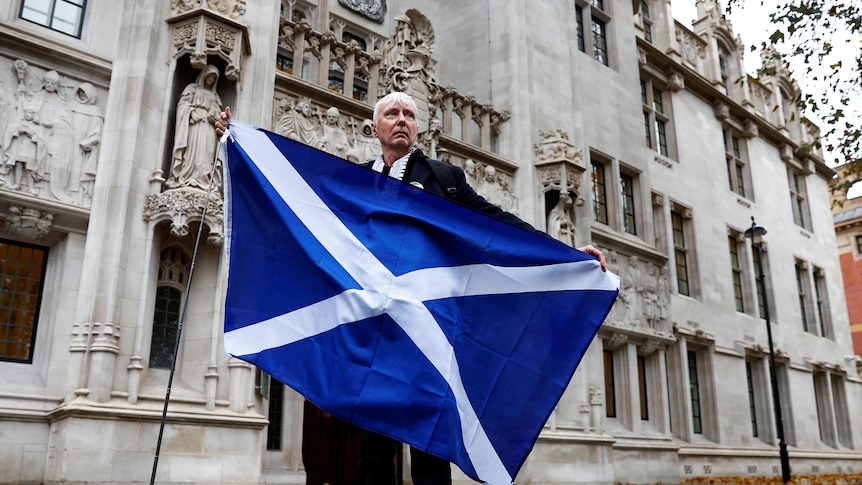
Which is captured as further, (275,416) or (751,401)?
(751,401)

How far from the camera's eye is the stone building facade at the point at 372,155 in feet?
32.2

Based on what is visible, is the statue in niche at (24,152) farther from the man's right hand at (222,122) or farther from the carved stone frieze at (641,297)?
the carved stone frieze at (641,297)

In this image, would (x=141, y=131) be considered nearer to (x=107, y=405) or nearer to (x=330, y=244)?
(x=107, y=405)

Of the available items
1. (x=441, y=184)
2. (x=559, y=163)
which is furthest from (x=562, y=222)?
(x=441, y=184)

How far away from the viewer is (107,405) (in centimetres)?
927

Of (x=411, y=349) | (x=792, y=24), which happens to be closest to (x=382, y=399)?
(x=411, y=349)

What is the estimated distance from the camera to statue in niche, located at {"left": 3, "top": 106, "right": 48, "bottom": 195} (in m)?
9.72

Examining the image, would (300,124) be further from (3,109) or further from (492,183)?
(492,183)

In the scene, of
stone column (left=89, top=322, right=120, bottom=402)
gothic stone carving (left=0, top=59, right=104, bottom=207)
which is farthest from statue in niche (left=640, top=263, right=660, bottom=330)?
gothic stone carving (left=0, top=59, right=104, bottom=207)

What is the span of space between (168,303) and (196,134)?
257 cm

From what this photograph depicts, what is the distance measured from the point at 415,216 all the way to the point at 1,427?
752 cm

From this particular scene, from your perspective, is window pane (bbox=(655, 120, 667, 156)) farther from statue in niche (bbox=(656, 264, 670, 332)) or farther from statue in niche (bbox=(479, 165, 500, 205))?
statue in niche (bbox=(479, 165, 500, 205))

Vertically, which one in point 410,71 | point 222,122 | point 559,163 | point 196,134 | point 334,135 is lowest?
point 222,122

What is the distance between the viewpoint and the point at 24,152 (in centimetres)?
984
